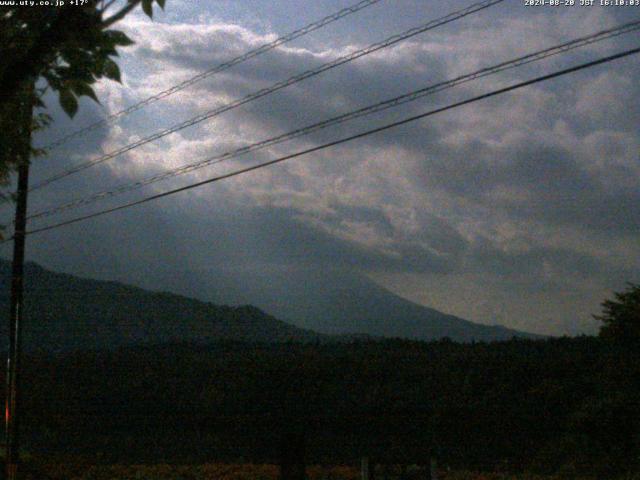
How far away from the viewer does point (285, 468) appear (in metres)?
10.5

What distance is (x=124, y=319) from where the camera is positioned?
81812 mm

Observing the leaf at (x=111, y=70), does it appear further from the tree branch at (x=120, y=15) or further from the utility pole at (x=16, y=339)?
the utility pole at (x=16, y=339)

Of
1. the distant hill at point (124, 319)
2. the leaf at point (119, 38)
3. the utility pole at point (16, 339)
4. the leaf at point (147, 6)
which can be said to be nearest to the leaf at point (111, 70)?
the leaf at point (119, 38)

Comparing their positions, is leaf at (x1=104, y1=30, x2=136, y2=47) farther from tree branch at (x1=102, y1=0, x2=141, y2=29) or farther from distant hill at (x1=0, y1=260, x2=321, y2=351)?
distant hill at (x1=0, y1=260, x2=321, y2=351)

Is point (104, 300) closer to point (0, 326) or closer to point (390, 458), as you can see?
point (0, 326)

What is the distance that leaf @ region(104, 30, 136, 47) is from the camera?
4.70 metres

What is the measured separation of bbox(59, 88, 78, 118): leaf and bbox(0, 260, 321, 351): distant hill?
69127mm

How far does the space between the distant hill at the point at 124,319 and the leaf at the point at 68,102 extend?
227 feet

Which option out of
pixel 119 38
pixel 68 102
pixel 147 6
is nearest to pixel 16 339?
pixel 68 102

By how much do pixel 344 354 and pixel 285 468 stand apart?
30035mm

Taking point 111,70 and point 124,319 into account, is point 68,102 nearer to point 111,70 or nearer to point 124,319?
point 111,70

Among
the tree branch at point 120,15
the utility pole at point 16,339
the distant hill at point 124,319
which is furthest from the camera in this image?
the distant hill at point 124,319

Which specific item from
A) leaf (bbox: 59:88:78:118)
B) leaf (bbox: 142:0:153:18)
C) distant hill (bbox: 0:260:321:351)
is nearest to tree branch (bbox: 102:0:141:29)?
leaf (bbox: 142:0:153:18)

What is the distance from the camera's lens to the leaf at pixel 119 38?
4699mm
